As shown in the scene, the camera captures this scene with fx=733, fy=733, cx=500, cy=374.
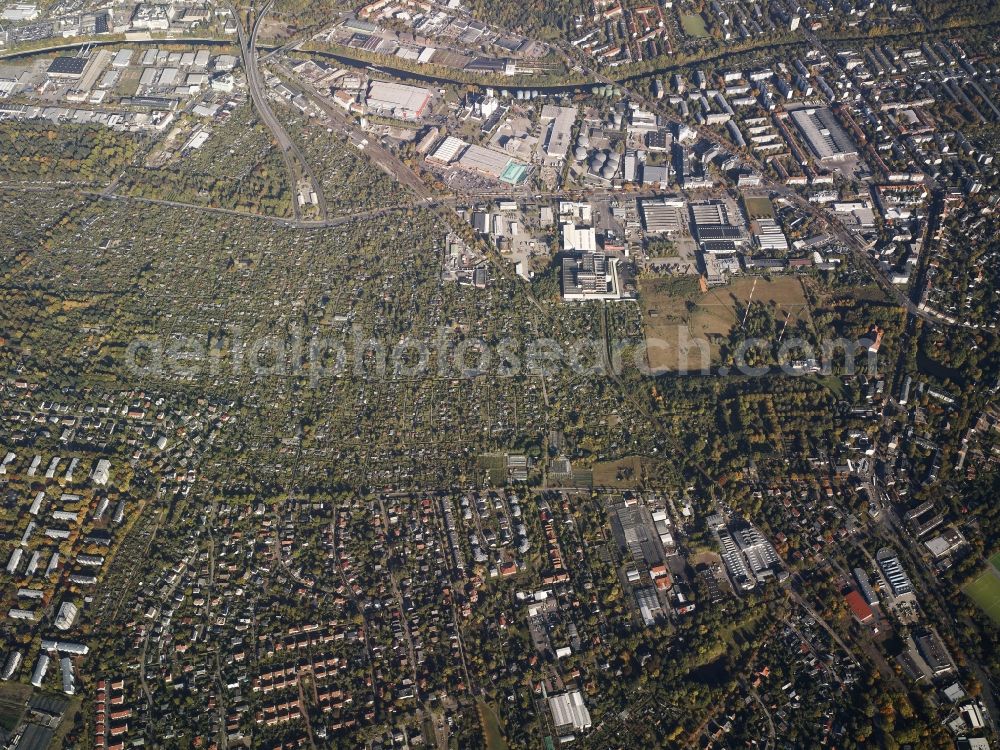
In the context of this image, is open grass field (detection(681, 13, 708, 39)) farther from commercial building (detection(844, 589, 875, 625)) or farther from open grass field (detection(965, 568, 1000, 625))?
commercial building (detection(844, 589, 875, 625))

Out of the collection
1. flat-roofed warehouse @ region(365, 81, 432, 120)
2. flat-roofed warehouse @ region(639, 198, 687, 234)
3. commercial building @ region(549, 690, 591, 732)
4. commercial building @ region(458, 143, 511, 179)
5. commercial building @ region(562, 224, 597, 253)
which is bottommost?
commercial building @ region(549, 690, 591, 732)

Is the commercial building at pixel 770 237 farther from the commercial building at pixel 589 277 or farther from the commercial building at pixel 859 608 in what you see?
the commercial building at pixel 859 608

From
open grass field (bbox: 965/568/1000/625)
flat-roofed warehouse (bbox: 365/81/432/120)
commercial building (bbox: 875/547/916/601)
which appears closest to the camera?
open grass field (bbox: 965/568/1000/625)

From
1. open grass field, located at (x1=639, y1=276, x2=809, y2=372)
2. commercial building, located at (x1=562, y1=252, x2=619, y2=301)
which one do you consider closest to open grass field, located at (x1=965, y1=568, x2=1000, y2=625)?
open grass field, located at (x1=639, y1=276, x2=809, y2=372)

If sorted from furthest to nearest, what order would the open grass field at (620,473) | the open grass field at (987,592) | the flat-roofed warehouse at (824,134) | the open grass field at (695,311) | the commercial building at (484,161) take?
the flat-roofed warehouse at (824,134), the commercial building at (484,161), the open grass field at (695,311), the open grass field at (620,473), the open grass field at (987,592)

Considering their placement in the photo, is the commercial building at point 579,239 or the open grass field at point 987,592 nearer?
the open grass field at point 987,592

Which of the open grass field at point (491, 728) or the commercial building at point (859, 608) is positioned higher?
the commercial building at point (859, 608)

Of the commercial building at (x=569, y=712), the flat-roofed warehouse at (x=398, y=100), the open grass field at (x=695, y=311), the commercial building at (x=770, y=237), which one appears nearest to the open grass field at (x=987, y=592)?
the open grass field at (x=695, y=311)
